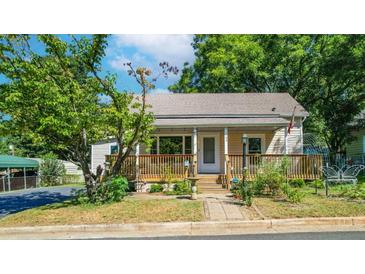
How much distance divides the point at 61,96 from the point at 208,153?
29.2ft

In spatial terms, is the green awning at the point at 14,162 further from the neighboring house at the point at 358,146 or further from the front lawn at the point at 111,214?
the neighboring house at the point at 358,146

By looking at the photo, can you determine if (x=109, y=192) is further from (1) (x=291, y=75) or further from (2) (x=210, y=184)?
(1) (x=291, y=75)

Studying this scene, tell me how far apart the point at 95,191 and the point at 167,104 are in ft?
29.8

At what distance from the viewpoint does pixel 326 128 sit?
20.2m

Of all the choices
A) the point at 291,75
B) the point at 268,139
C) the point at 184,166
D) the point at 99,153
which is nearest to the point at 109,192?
the point at 184,166

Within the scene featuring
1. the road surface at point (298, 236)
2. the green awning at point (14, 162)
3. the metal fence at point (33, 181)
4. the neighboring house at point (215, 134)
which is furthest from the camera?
the green awning at point (14, 162)

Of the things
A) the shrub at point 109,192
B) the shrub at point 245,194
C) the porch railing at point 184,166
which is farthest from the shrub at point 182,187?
the shrub at point 109,192

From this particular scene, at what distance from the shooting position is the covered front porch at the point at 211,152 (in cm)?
1334

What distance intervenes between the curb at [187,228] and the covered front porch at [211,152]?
6260 mm

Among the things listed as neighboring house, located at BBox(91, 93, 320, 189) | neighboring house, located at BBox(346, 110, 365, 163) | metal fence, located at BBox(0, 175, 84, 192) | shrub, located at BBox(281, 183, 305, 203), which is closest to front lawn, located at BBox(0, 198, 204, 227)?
shrub, located at BBox(281, 183, 305, 203)

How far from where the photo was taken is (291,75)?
935 inches

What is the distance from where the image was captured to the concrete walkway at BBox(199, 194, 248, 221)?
24.4 feet

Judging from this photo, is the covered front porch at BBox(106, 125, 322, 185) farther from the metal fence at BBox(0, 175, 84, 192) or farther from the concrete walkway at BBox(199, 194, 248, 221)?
the metal fence at BBox(0, 175, 84, 192)
